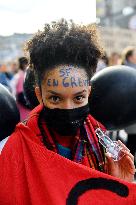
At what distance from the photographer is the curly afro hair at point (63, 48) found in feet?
8.43

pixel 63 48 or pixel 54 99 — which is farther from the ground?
pixel 63 48

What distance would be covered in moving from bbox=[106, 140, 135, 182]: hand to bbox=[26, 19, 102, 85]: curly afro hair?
0.48 metres

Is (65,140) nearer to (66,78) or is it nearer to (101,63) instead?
(66,78)

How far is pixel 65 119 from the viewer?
8.26 feet

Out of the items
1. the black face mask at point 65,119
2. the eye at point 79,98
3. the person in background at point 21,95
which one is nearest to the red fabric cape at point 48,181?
the black face mask at point 65,119

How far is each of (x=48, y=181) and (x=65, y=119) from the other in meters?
0.37

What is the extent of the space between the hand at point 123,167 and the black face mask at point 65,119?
24 centimetres

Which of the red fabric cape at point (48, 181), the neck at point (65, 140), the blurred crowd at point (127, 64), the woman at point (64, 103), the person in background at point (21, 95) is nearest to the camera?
the red fabric cape at point (48, 181)

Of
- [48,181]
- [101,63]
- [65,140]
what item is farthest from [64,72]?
[101,63]

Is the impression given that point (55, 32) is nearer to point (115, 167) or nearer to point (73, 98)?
point (73, 98)

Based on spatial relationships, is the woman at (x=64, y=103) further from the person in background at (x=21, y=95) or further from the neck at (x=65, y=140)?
the person in background at (x=21, y=95)

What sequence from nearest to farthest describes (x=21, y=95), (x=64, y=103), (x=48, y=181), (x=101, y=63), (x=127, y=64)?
(x=48, y=181) < (x=64, y=103) < (x=21, y=95) < (x=127, y=64) < (x=101, y=63)

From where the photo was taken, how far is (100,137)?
271 cm

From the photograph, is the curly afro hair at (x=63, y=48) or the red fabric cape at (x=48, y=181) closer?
the red fabric cape at (x=48, y=181)
